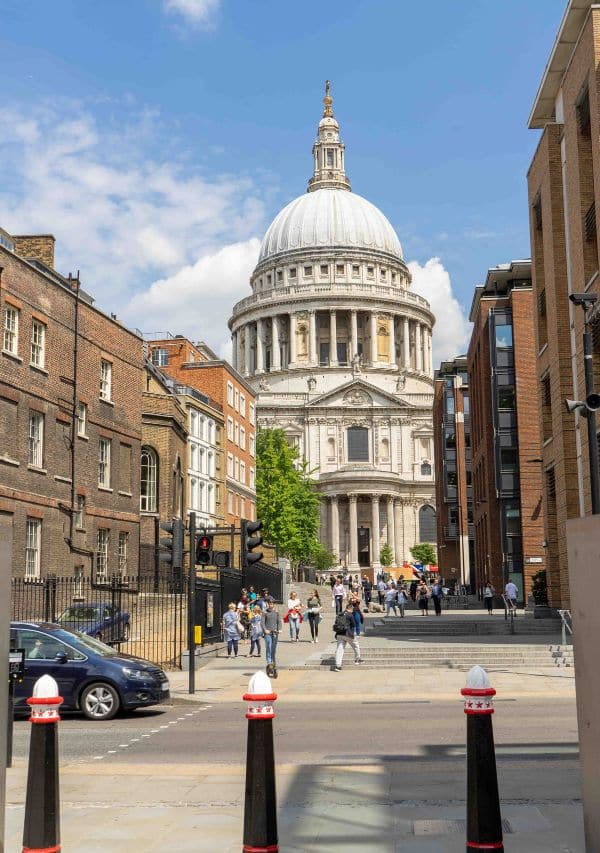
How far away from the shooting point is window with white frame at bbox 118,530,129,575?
38.2 meters

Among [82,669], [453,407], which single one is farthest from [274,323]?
[82,669]

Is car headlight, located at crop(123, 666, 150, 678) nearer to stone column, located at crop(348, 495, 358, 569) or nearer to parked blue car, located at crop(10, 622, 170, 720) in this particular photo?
parked blue car, located at crop(10, 622, 170, 720)

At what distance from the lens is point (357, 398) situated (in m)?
132

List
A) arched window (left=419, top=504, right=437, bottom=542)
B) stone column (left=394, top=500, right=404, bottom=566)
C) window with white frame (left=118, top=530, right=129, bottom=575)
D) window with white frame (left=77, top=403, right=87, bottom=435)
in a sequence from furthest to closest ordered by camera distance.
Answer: arched window (left=419, top=504, right=437, bottom=542) < stone column (left=394, top=500, right=404, bottom=566) < window with white frame (left=118, top=530, right=129, bottom=575) < window with white frame (left=77, top=403, right=87, bottom=435)

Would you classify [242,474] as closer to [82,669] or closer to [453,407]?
[453,407]

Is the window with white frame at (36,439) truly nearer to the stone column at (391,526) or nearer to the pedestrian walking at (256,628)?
the pedestrian walking at (256,628)

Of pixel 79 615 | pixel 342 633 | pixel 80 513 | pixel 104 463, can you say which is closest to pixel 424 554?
pixel 104 463

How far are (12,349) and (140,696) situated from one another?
1539 centimetres

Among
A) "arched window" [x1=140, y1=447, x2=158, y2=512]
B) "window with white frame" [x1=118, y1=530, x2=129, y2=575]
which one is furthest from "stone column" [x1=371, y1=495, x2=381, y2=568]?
"window with white frame" [x1=118, y1=530, x2=129, y2=575]

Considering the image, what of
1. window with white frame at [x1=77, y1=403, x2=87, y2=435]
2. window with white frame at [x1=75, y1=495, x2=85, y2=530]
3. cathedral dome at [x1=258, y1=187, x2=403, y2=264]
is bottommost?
window with white frame at [x1=75, y1=495, x2=85, y2=530]

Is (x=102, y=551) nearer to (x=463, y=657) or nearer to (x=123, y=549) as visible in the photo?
(x=123, y=549)

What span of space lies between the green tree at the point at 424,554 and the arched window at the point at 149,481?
77818mm

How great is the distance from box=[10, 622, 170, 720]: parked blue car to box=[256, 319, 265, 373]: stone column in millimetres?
127020

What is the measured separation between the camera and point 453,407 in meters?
80.1
